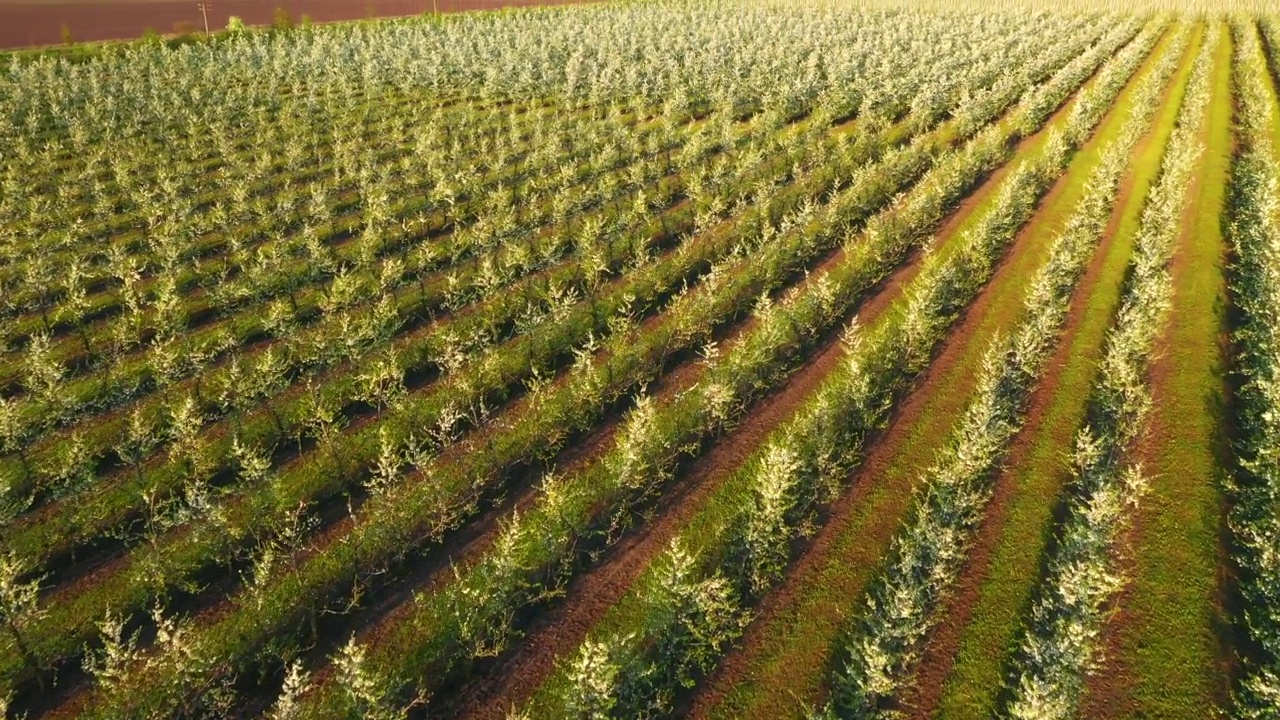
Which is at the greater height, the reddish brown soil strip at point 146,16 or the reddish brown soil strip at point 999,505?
the reddish brown soil strip at point 146,16

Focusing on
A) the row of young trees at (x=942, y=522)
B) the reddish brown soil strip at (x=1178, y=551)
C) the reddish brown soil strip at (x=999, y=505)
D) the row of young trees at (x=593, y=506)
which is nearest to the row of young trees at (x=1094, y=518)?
the reddish brown soil strip at (x=1178, y=551)

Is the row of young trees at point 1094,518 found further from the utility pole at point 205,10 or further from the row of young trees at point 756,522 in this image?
the utility pole at point 205,10

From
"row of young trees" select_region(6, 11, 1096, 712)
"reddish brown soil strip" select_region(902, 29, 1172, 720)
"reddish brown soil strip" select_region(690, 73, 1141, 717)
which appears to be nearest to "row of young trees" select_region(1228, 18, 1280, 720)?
"reddish brown soil strip" select_region(902, 29, 1172, 720)

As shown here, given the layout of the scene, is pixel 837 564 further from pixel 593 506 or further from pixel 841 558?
pixel 593 506

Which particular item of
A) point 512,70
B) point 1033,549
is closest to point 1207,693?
point 1033,549

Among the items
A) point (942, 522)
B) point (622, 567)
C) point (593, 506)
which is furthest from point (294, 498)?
point (942, 522)

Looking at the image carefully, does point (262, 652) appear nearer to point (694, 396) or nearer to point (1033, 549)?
point (694, 396)
